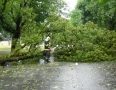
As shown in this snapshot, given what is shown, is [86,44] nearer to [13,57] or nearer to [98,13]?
[13,57]

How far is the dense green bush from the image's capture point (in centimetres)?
1834

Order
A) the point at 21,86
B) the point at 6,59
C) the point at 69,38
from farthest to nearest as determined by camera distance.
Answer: the point at 69,38
the point at 6,59
the point at 21,86

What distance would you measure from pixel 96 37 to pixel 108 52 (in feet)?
4.82

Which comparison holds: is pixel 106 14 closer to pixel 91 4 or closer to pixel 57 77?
pixel 91 4

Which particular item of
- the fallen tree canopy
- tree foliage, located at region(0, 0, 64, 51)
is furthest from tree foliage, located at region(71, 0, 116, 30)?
the fallen tree canopy

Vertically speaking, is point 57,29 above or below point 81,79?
above

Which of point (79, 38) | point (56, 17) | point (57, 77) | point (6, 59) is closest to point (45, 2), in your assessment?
point (56, 17)

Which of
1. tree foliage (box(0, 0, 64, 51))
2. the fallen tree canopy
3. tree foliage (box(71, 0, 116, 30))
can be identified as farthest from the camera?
tree foliage (box(71, 0, 116, 30))

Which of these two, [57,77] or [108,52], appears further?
[108,52]

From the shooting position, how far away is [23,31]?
21.8 meters

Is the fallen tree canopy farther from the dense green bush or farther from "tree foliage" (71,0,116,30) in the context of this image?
"tree foliage" (71,0,116,30)

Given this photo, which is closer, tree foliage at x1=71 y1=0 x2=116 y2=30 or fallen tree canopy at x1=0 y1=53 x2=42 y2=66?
fallen tree canopy at x1=0 y1=53 x2=42 y2=66

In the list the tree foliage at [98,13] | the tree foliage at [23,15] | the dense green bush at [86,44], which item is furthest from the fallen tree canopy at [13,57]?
the tree foliage at [98,13]

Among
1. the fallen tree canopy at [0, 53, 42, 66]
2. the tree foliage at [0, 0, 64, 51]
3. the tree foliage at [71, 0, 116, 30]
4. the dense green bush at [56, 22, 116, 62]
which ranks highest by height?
the tree foliage at [71, 0, 116, 30]
